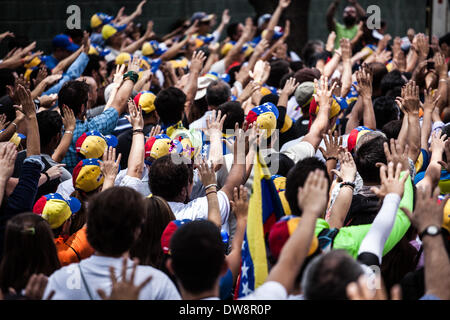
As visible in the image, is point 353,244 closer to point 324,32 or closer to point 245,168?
point 245,168

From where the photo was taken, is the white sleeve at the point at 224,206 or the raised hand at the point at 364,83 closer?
the white sleeve at the point at 224,206

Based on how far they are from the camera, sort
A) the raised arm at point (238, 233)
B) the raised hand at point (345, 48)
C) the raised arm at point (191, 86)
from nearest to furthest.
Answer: the raised arm at point (238, 233) < the raised arm at point (191, 86) < the raised hand at point (345, 48)

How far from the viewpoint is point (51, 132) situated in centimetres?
479

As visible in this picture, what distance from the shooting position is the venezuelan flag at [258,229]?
2.87 meters

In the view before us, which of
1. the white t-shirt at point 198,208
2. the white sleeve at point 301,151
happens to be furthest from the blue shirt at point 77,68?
the white t-shirt at point 198,208

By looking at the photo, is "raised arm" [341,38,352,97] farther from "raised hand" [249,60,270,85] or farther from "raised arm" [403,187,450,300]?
"raised arm" [403,187,450,300]

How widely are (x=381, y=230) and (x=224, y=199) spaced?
3.81 feet

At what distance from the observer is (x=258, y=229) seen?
2934 mm

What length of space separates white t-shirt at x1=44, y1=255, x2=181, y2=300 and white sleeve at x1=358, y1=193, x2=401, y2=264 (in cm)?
87

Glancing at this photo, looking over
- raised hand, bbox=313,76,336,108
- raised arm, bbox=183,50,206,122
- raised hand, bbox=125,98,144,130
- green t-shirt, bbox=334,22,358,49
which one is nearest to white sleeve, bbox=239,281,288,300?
raised hand, bbox=125,98,144,130

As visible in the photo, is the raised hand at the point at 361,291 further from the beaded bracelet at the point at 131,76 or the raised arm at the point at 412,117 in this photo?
the beaded bracelet at the point at 131,76

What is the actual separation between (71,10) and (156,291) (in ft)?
36.1
